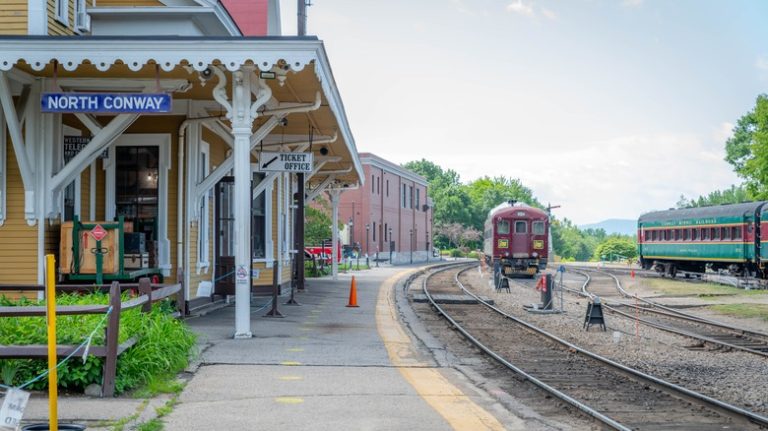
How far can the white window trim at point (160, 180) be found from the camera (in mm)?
16047

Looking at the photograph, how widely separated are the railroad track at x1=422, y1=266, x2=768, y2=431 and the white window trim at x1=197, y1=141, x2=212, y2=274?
5.19 m

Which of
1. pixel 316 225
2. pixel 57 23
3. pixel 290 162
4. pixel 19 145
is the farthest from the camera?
pixel 316 225

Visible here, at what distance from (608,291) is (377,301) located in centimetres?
1206

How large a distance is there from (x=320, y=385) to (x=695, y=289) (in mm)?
25151

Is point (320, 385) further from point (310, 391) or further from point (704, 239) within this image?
point (704, 239)

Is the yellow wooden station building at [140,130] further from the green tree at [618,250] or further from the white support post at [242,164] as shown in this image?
the green tree at [618,250]

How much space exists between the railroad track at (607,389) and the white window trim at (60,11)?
339 inches

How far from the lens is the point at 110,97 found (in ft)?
39.5

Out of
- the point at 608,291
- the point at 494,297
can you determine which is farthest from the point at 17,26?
the point at 608,291

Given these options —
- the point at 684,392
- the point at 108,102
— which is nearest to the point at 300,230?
the point at 108,102

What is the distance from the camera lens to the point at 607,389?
1072 cm

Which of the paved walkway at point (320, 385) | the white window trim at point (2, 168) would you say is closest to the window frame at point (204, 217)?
the paved walkway at point (320, 385)

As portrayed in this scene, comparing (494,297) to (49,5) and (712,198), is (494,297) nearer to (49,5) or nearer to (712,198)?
(49,5)

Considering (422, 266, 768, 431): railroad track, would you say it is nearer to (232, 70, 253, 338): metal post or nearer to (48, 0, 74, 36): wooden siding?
(232, 70, 253, 338): metal post
